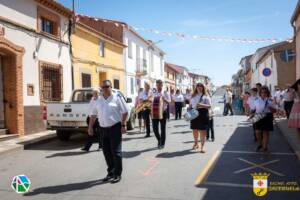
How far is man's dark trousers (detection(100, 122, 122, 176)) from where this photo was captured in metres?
5.64

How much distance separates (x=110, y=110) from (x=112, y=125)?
257mm

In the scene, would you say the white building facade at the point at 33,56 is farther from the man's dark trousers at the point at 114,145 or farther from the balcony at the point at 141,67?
the balcony at the point at 141,67

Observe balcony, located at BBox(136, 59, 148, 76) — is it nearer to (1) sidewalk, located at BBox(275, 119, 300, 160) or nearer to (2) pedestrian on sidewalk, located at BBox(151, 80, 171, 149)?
(1) sidewalk, located at BBox(275, 119, 300, 160)

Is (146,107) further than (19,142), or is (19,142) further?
(146,107)

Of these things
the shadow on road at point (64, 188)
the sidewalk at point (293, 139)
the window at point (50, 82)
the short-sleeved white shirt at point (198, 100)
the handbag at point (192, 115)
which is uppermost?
the window at point (50, 82)

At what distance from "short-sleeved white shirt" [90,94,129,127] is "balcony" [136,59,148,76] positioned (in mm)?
23251

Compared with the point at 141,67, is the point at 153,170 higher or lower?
lower

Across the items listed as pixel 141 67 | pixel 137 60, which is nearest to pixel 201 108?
pixel 137 60

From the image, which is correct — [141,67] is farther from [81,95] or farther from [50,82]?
[81,95]

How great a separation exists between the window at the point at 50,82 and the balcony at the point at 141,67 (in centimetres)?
1467

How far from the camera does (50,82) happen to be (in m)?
14.0

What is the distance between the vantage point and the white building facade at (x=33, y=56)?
37.6 ft

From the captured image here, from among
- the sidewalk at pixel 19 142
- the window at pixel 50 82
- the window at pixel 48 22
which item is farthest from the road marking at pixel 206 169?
the window at pixel 48 22

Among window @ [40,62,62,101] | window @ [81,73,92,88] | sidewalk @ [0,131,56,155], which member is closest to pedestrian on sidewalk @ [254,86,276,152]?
sidewalk @ [0,131,56,155]
